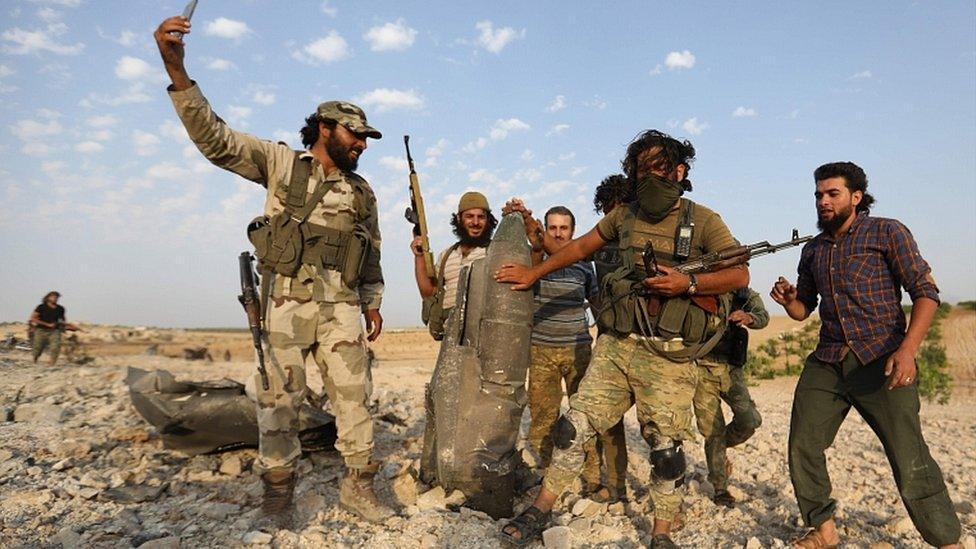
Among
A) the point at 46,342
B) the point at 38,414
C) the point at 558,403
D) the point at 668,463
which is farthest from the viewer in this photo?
the point at 46,342

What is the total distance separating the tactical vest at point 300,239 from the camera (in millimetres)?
3826

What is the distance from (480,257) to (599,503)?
2.13 meters

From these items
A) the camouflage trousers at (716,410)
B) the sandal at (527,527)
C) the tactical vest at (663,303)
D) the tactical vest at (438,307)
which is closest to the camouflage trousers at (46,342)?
the tactical vest at (438,307)

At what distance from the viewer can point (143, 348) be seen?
2044cm

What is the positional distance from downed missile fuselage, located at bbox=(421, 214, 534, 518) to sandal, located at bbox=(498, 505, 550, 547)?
0.48 m

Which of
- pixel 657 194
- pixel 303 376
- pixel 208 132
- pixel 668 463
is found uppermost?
pixel 208 132

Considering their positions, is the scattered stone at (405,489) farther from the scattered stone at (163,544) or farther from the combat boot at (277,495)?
the scattered stone at (163,544)

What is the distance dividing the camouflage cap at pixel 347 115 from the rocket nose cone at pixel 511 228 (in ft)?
4.08

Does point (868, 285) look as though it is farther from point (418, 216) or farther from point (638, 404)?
point (418, 216)

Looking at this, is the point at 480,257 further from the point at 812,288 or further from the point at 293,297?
the point at 812,288

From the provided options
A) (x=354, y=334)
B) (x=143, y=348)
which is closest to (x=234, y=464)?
(x=354, y=334)

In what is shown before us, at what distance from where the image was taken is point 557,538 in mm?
3424

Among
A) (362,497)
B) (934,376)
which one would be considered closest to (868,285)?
(362,497)

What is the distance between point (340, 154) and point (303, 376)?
1.57m
